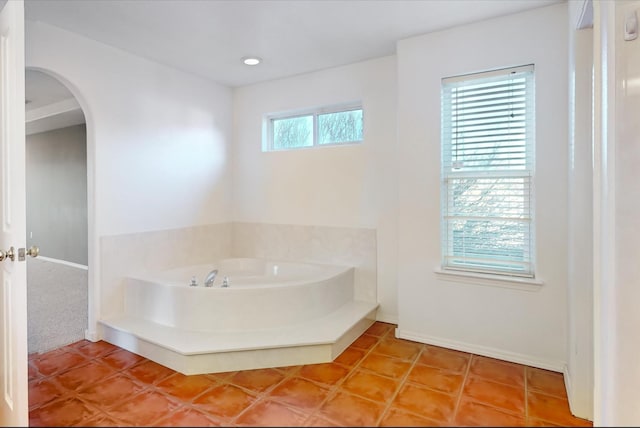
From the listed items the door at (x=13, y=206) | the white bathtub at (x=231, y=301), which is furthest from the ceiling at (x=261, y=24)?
the white bathtub at (x=231, y=301)

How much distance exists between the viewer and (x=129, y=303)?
2.98 metres

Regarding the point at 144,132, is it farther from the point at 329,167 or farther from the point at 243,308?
the point at 243,308

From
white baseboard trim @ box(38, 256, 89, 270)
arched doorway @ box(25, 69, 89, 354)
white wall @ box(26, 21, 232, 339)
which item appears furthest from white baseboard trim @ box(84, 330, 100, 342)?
white baseboard trim @ box(38, 256, 89, 270)

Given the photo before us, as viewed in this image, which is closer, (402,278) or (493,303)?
(493,303)

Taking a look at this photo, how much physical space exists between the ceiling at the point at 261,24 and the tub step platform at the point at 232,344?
7.21 ft

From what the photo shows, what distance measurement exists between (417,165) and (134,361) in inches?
96.8

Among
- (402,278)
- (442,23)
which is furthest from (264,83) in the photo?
(402,278)

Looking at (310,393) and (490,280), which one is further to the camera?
(490,280)

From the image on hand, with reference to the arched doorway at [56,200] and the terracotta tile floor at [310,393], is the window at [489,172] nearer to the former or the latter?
the terracotta tile floor at [310,393]

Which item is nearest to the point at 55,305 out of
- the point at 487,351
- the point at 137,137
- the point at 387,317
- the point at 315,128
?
the point at 137,137

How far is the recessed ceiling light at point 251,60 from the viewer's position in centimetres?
314

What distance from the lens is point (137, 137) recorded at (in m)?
3.10

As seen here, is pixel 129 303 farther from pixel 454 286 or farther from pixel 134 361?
pixel 454 286

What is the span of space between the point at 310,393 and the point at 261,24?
238cm
